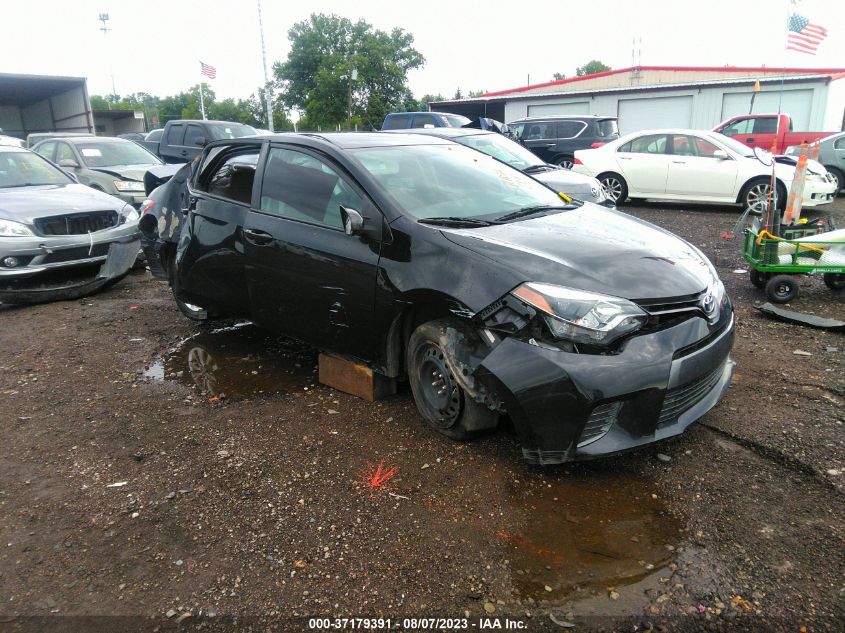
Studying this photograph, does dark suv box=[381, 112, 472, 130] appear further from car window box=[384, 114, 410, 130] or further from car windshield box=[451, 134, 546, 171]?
car windshield box=[451, 134, 546, 171]

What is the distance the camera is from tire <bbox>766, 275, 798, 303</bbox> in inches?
233

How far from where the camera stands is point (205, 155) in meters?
5.12

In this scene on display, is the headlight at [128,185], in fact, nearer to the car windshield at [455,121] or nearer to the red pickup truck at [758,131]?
the car windshield at [455,121]

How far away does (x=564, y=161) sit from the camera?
639 inches

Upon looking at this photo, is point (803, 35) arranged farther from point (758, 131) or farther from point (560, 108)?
point (560, 108)

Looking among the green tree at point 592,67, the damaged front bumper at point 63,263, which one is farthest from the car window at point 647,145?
the green tree at point 592,67

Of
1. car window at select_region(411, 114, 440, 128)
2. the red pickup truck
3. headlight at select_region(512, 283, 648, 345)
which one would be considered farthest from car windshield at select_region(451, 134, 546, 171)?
the red pickup truck

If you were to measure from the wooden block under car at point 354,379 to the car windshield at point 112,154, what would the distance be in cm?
870

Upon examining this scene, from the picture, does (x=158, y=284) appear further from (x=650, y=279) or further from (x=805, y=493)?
(x=805, y=493)

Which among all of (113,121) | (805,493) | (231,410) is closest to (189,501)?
(231,410)

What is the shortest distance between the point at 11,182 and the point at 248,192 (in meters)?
4.80

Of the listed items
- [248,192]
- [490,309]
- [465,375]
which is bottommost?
[465,375]

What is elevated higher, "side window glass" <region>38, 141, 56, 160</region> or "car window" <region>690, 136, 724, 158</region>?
"side window glass" <region>38, 141, 56, 160</region>

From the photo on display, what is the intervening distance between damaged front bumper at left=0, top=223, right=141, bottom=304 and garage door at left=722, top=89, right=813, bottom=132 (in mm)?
24034
